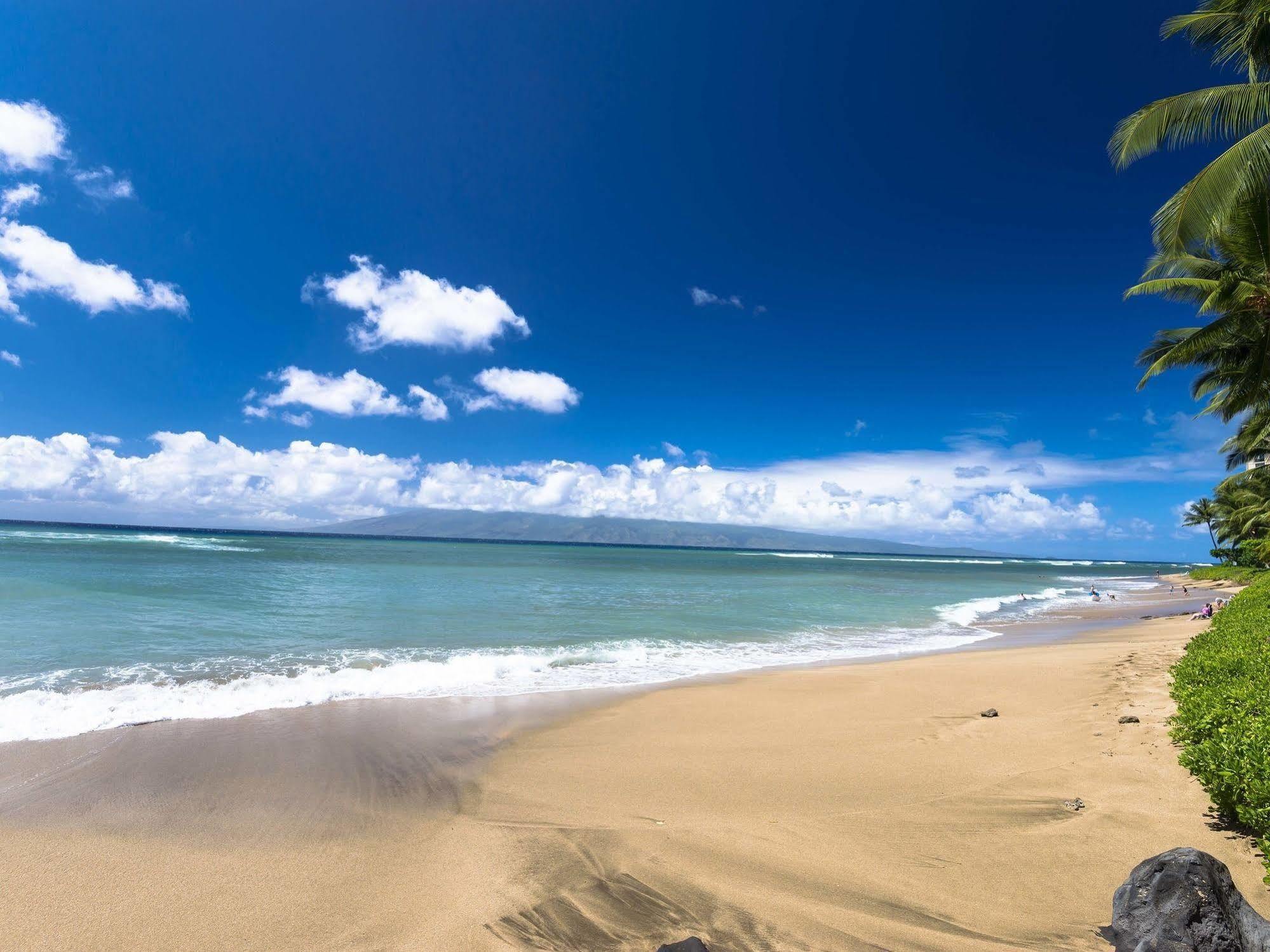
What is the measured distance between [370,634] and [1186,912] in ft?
55.4

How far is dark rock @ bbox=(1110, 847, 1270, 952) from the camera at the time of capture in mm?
2988

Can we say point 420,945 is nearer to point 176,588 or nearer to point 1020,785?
point 1020,785

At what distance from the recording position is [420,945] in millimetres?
3758

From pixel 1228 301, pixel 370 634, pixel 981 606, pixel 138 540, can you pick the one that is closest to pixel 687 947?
pixel 370 634

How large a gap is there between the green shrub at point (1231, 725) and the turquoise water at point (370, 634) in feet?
26.9

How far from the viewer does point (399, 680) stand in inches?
439

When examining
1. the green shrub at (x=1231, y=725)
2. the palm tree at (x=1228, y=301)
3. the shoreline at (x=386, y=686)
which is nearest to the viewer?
the green shrub at (x=1231, y=725)

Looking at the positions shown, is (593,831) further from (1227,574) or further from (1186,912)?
(1227,574)

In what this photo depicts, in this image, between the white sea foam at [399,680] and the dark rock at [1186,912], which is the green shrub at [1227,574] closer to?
the white sea foam at [399,680]

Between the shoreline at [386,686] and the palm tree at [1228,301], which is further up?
the palm tree at [1228,301]

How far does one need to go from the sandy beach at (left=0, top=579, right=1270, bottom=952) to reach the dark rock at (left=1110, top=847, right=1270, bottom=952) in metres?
0.45

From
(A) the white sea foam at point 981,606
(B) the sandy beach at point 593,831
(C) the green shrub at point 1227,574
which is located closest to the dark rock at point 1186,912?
(B) the sandy beach at point 593,831

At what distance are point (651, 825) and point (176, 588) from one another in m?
28.7

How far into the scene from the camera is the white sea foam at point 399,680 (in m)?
8.42
